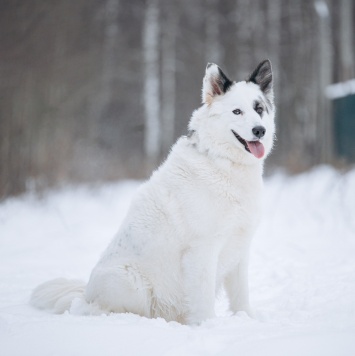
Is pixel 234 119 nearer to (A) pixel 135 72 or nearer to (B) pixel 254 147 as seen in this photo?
(B) pixel 254 147

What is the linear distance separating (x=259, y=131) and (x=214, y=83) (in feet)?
1.85

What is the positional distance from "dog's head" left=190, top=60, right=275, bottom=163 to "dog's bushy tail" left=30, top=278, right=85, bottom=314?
144 cm

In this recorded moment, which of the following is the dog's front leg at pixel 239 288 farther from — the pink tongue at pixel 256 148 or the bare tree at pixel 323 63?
the bare tree at pixel 323 63

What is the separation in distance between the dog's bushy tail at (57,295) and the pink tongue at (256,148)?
160cm

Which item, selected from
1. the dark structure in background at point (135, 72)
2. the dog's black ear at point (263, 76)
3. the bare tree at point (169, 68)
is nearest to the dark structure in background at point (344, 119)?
the dark structure in background at point (135, 72)

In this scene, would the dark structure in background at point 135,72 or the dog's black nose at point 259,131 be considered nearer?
the dog's black nose at point 259,131

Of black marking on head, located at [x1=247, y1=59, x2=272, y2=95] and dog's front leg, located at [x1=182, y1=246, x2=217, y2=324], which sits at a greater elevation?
black marking on head, located at [x1=247, y1=59, x2=272, y2=95]

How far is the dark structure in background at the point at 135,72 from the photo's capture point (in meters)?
8.75

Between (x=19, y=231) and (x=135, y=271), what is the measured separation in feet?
13.3

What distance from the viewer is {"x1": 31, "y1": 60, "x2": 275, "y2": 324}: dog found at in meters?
3.10

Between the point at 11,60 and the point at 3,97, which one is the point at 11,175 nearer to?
the point at 3,97

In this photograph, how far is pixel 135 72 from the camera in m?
17.2

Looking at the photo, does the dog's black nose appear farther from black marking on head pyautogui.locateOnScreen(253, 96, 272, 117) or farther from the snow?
the snow

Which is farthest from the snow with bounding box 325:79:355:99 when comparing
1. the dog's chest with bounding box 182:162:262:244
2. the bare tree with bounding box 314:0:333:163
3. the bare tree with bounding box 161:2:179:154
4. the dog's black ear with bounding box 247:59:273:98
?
the dog's chest with bounding box 182:162:262:244
